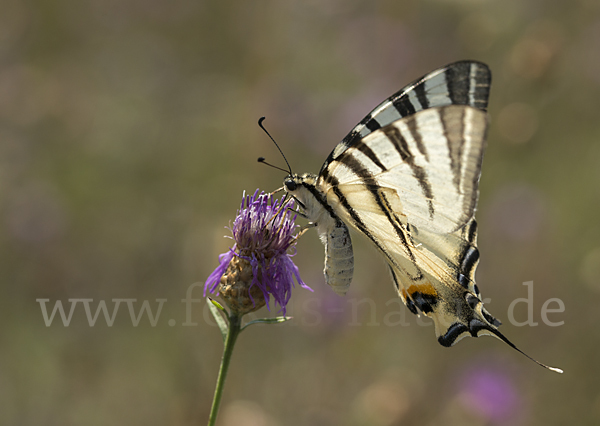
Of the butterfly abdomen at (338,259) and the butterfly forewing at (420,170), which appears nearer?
the butterfly forewing at (420,170)

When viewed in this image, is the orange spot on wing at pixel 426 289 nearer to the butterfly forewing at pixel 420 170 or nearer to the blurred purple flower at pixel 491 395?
the butterfly forewing at pixel 420 170

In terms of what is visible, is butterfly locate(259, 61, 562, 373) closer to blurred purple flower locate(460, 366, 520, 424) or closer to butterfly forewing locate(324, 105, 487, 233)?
butterfly forewing locate(324, 105, 487, 233)

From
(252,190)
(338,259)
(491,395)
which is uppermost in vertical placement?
(252,190)

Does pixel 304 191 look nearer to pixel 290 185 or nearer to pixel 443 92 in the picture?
pixel 290 185

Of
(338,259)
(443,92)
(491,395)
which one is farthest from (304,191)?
(491,395)

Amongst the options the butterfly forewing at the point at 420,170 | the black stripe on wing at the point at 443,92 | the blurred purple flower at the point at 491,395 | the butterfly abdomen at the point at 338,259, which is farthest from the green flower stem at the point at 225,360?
the blurred purple flower at the point at 491,395

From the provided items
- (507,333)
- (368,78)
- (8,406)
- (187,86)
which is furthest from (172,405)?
(368,78)

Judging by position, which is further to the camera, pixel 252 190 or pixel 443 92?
pixel 252 190
